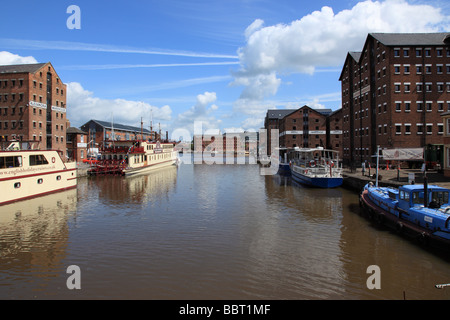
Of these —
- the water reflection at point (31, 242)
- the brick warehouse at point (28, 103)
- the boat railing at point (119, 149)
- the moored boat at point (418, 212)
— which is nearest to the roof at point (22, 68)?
the brick warehouse at point (28, 103)

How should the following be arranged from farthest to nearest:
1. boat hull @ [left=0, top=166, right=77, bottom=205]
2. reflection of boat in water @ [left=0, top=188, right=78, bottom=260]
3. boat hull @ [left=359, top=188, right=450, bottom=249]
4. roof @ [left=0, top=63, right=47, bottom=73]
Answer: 1. roof @ [left=0, top=63, right=47, bottom=73]
2. boat hull @ [left=0, top=166, right=77, bottom=205]
3. reflection of boat in water @ [left=0, top=188, right=78, bottom=260]
4. boat hull @ [left=359, top=188, right=450, bottom=249]

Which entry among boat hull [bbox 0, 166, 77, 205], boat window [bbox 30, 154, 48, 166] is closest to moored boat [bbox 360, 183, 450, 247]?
boat hull [bbox 0, 166, 77, 205]

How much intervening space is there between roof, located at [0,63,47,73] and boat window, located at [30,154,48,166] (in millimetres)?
32267

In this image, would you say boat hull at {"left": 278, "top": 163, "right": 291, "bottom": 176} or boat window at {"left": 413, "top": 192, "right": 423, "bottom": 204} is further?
boat hull at {"left": 278, "top": 163, "right": 291, "bottom": 176}

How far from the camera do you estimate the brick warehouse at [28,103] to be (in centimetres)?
5409

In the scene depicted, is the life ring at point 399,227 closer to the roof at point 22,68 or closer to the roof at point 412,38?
the roof at point 412,38

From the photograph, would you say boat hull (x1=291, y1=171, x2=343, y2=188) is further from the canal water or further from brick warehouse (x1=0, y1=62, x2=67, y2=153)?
brick warehouse (x1=0, y1=62, x2=67, y2=153)

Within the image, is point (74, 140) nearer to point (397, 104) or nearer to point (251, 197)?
point (251, 197)

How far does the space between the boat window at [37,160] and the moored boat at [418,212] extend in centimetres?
3022

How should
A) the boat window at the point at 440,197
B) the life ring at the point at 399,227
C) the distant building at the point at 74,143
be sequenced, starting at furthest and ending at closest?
the distant building at the point at 74,143, the life ring at the point at 399,227, the boat window at the point at 440,197

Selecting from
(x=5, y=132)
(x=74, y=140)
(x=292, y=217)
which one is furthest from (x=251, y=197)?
(x=74, y=140)

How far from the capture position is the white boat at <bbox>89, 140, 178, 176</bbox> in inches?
2060
